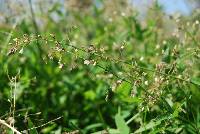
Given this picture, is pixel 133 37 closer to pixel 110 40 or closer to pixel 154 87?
pixel 110 40

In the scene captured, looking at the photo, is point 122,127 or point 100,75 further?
point 100,75

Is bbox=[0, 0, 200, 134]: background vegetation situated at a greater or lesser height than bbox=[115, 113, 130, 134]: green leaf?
greater

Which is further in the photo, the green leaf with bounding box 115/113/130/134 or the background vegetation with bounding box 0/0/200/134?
the green leaf with bounding box 115/113/130/134

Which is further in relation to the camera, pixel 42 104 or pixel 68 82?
pixel 68 82

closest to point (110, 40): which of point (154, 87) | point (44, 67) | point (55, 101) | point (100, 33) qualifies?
point (100, 33)

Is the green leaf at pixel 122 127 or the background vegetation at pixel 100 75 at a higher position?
the background vegetation at pixel 100 75

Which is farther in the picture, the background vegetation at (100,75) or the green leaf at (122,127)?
the green leaf at (122,127)

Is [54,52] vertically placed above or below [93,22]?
below

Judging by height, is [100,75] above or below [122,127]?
above
